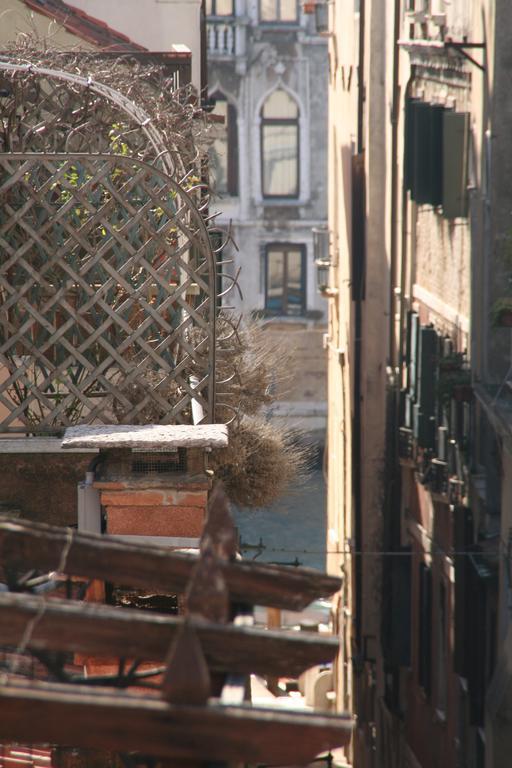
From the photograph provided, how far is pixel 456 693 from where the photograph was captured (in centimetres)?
1233

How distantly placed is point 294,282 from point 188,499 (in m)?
27.3

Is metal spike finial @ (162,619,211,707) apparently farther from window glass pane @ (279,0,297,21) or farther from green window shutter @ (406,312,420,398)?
window glass pane @ (279,0,297,21)

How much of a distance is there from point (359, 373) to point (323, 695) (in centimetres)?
395

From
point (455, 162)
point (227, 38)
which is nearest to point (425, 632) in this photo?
point (455, 162)

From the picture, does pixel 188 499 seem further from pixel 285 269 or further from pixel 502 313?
pixel 285 269

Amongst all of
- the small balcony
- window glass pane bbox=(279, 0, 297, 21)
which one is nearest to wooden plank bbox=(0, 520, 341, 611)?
the small balcony

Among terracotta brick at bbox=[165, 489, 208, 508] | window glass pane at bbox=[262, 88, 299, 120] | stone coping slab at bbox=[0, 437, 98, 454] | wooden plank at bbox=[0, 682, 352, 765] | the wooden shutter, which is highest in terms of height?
window glass pane at bbox=[262, 88, 299, 120]

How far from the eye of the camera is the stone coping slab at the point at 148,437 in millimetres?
5469

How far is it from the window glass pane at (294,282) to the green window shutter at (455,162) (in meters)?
20.2

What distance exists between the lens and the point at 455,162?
12266mm

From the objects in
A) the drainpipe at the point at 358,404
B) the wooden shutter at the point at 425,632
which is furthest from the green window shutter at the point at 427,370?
the drainpipe at the point at 358,404

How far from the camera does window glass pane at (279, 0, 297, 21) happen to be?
31.9m

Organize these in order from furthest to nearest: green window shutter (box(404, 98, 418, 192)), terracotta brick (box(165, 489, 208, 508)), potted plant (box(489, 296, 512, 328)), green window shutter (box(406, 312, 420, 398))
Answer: green window shutter (box(406, 312, 420, 398)) < green window shutter (box(404, 98, 418, 192)) < potted plant (box(489, 296, 512, 328)) < terracotta brick (box(165, 489, 208, 508))

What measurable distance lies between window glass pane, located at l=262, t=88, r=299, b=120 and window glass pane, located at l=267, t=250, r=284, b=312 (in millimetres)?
2996
